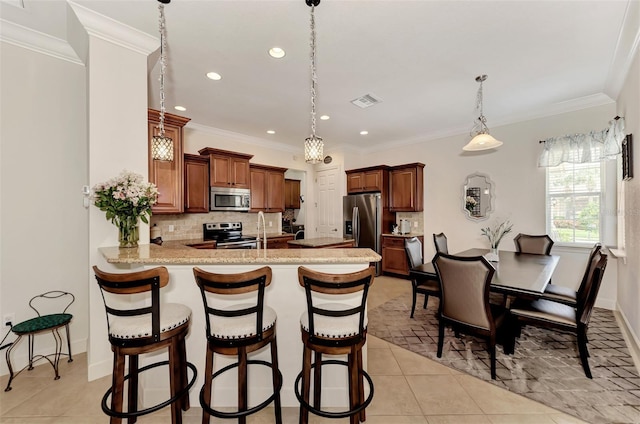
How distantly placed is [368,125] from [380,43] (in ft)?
7.76

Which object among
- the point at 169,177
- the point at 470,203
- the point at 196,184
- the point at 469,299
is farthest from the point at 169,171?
the point at 470,203

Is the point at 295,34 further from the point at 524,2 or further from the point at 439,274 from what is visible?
the point at 439,274

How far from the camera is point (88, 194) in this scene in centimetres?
208

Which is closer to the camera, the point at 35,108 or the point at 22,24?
the point at 22,24

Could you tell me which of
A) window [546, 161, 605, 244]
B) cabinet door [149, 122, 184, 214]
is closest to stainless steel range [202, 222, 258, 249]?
cabinet door [149, 122, 184, 214]

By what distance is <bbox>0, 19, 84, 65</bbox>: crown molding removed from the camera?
2164mm

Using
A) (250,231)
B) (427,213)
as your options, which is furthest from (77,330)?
(427,213)

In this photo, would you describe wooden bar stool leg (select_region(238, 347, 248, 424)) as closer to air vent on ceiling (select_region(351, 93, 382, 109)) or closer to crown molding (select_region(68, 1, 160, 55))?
crown molding (select_region(68, 1, 160, 55))

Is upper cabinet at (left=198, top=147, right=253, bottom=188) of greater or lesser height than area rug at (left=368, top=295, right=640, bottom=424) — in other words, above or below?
above

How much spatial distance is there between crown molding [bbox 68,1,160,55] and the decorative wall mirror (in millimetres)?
4978

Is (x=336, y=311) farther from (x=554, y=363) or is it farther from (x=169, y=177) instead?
(x=169, y=177)

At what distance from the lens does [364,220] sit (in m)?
→ 5.63

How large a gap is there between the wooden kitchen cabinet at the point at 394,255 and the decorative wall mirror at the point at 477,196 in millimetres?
1077

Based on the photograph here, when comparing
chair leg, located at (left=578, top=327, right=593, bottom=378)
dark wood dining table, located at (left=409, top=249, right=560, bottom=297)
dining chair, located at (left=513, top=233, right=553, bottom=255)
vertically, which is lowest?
chair leg, located at (left=578, top=327, right=593, bottom=378)
